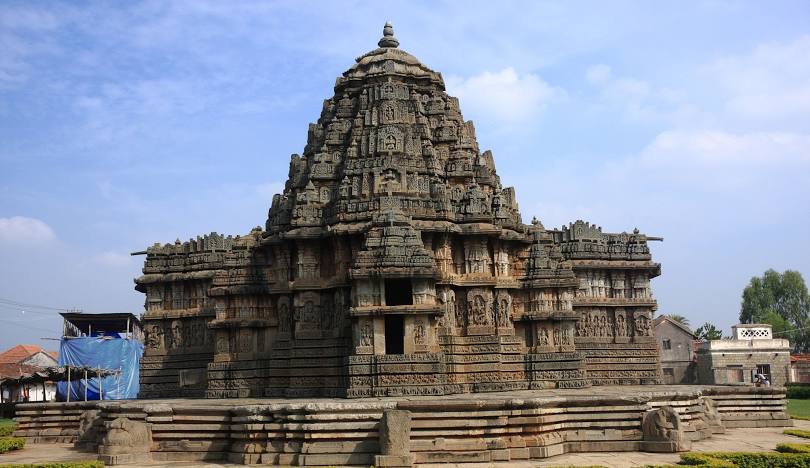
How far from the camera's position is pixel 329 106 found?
28031mm

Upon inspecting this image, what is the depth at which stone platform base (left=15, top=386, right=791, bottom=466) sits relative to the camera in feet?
51.3

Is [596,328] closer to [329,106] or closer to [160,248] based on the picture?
[329,106]

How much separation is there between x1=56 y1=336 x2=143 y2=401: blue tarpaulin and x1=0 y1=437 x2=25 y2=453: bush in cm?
2118

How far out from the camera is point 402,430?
15.3 m

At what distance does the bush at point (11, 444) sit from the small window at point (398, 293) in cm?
1079

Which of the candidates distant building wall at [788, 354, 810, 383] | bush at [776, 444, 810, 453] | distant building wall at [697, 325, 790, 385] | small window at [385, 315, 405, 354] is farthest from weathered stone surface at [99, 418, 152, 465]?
distant building wall at [788, 354, 810, 383]

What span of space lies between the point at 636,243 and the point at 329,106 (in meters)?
15.7

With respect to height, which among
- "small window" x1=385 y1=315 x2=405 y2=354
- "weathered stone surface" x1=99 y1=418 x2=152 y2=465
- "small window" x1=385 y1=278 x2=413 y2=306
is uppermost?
"small window" x1=385 y1=278 x2=413 y2=306

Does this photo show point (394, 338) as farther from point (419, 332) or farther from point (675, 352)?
point (675, 352)

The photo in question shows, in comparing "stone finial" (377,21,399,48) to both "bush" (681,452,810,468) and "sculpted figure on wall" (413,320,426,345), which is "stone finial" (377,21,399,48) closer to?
"sculpted figure on wall" (413,320,426,345)

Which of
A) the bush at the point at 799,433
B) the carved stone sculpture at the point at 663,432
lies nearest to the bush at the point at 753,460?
the carved stone sculpture at the point at 663,432

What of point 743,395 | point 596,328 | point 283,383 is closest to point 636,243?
point 596,328

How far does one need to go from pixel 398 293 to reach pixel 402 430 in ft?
28.2

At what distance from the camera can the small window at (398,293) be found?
23142mm
